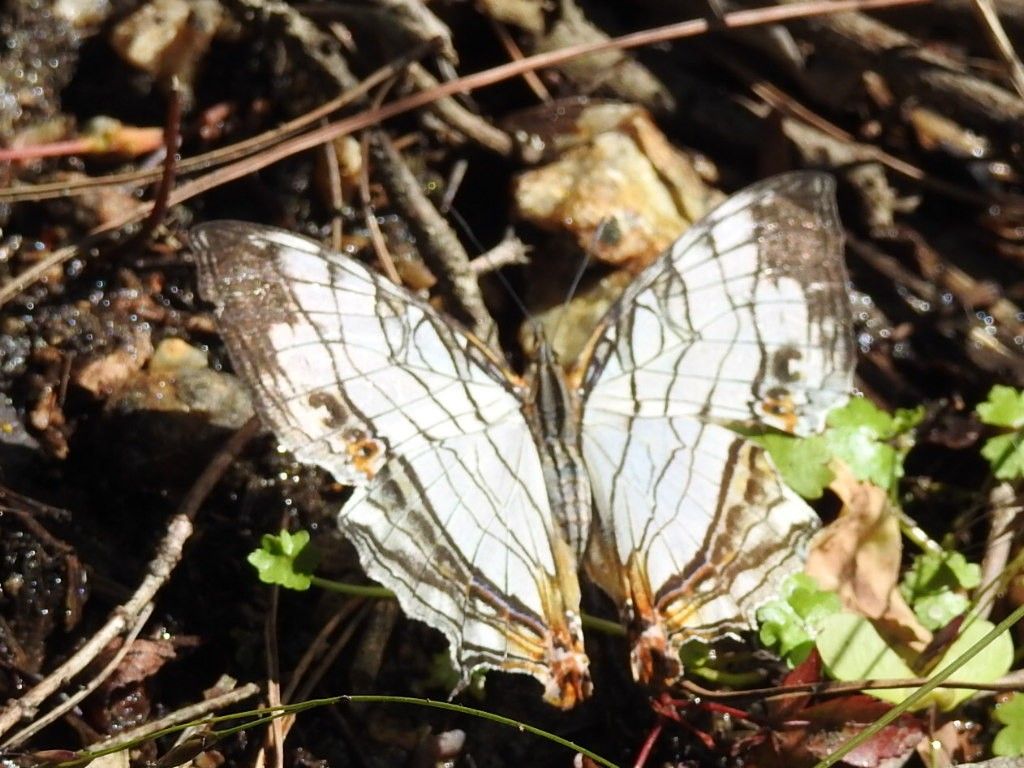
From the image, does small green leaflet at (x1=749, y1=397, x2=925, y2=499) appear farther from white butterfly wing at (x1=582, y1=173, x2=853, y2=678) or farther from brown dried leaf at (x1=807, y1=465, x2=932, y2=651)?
white butterfly wing at (x1=582, y1=173, x2=853, y2=678)

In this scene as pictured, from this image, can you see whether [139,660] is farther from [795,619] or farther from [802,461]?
[802,461]

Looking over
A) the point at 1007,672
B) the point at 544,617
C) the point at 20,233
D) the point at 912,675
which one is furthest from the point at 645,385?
the point at 20,233

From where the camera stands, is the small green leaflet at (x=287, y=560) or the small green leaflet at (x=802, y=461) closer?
the small green leaflet at (x=287, y=560)

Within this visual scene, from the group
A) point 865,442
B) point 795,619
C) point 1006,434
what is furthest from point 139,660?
point 1006,434

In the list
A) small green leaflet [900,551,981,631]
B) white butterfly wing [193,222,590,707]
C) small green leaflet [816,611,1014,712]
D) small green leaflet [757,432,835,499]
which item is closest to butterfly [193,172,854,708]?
white butterfly wing [193,222,590,707]

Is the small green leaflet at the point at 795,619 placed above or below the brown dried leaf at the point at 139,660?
below

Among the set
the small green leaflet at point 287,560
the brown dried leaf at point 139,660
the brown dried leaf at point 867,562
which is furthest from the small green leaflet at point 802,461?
the brown dried leaf at point 139,660

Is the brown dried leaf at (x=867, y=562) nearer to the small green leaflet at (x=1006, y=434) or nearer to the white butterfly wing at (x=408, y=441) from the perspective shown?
the small green leaflet at (x=1006, y=434)
